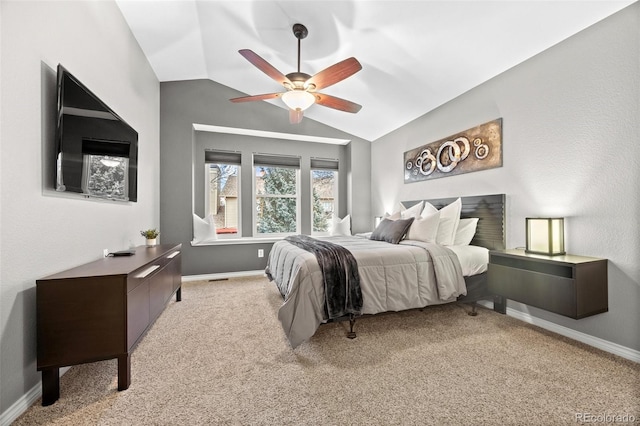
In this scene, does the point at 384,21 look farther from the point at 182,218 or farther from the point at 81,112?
the point at 182,218

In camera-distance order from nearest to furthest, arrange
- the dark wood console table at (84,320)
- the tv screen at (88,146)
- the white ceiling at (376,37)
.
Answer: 1. the dark wood console table at (84,320)
2. the tv screen at (88,146)
3. the white ceiling at (376,37)

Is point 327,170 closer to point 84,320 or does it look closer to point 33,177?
point 33,177

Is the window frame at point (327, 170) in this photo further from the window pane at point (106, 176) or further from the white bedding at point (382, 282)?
the window pane at point (106, 176)

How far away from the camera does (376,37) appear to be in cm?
270

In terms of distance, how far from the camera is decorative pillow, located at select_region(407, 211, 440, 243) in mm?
2918

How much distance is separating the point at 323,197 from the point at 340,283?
3288 millimetres

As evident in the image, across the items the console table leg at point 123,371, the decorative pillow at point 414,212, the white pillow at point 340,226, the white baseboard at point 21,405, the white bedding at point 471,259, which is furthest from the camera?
→ the white pillow at point 340,226

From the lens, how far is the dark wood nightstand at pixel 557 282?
6.36ft

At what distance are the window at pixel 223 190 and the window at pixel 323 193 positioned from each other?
57.0 inches

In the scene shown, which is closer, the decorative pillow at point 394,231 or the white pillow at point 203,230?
the decorative pillow at point 394,231

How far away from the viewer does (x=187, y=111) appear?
13.6ft

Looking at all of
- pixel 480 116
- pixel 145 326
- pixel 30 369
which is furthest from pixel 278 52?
pixel 30 369

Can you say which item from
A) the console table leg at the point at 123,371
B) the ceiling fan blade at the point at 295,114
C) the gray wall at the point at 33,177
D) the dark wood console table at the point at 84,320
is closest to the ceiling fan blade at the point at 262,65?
the ceiling fan blade at the point at 295,114

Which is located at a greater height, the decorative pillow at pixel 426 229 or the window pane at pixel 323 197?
the window pane at pixel 323 197
